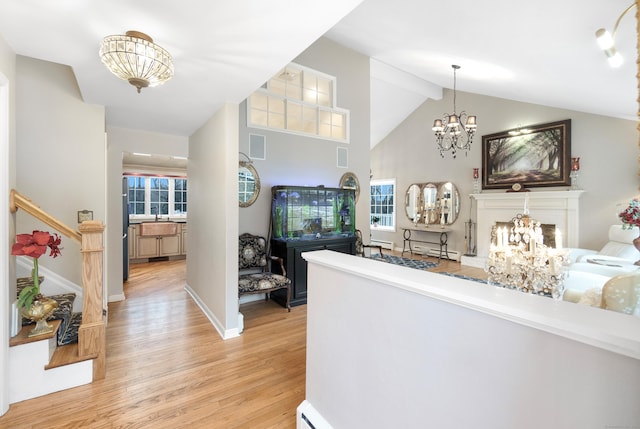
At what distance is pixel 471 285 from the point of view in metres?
1.04

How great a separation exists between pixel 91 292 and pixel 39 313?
1.02 ft

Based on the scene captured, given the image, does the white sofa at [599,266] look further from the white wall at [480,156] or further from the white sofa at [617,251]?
the white wall at [480,156]

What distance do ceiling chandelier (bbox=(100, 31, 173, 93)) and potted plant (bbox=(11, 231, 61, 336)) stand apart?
49.7 inches

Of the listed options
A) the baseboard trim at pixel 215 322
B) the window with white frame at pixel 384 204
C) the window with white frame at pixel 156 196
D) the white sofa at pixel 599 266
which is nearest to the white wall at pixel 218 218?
the baseboard trim at pixel 215 322

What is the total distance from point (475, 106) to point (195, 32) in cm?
668

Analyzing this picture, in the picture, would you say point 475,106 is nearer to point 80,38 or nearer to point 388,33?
point 388,33

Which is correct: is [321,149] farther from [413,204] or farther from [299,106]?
[413,204]

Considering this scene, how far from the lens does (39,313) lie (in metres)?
2.06

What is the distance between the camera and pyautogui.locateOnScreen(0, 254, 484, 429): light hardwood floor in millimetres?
1827

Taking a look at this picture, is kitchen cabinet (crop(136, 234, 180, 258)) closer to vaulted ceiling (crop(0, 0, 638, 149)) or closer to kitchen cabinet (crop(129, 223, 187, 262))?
kitchen cabinet (crop(129, 223, 187, 262))

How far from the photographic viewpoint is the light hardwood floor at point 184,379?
1827mm

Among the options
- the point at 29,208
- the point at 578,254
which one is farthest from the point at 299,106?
the point at 578,254

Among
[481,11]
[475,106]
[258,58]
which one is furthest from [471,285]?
[475,106]

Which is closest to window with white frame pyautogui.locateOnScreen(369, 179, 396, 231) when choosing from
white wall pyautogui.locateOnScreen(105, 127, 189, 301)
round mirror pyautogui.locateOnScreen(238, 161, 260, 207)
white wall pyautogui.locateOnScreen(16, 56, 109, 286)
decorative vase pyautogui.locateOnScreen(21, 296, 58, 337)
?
round mirror pyautogui.locateOnScreen(238, 161, 260, 207)
